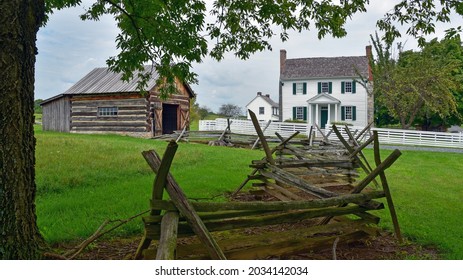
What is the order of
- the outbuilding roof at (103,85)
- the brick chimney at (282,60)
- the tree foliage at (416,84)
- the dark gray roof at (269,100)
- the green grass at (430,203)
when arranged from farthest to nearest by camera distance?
the dark gray roof at (269,100) < the brick chimney at (282,60) < the tree foliage at (416,84) < the outbuilding roof at (103,85) < the green grass at (430,203)

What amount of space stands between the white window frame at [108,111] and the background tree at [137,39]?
12.4 m

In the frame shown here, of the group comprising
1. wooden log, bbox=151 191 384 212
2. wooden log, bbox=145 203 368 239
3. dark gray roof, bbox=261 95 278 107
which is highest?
dark gray roof, bbox=261 95 278 107

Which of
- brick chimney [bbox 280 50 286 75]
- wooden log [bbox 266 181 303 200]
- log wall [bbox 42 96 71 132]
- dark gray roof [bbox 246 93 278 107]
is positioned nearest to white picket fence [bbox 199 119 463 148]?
log wall [bbox 42 96 71 132]

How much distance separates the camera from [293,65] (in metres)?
32.2

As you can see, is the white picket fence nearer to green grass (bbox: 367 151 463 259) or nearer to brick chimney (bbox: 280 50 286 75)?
green grass (bbox: 367 151 463 259)

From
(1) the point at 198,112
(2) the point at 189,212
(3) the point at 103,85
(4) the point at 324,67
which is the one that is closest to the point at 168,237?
(2) the point at 189,212

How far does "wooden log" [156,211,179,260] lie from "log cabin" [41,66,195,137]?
17.2 metres

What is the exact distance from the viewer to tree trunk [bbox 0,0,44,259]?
2961 mm

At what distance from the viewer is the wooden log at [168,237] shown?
2.45 metres

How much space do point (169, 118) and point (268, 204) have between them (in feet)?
67.2

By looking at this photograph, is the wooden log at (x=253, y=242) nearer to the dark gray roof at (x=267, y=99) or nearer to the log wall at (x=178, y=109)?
→ the log wall at (x=178, y=109)

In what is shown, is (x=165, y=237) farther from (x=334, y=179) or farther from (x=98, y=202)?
(x=334, y=179)

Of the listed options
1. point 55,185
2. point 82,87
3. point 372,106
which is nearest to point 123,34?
point 55,185

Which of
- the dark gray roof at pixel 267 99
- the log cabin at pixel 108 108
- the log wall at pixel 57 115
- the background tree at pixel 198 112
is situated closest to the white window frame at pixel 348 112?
the background tree at pixel 198 112
